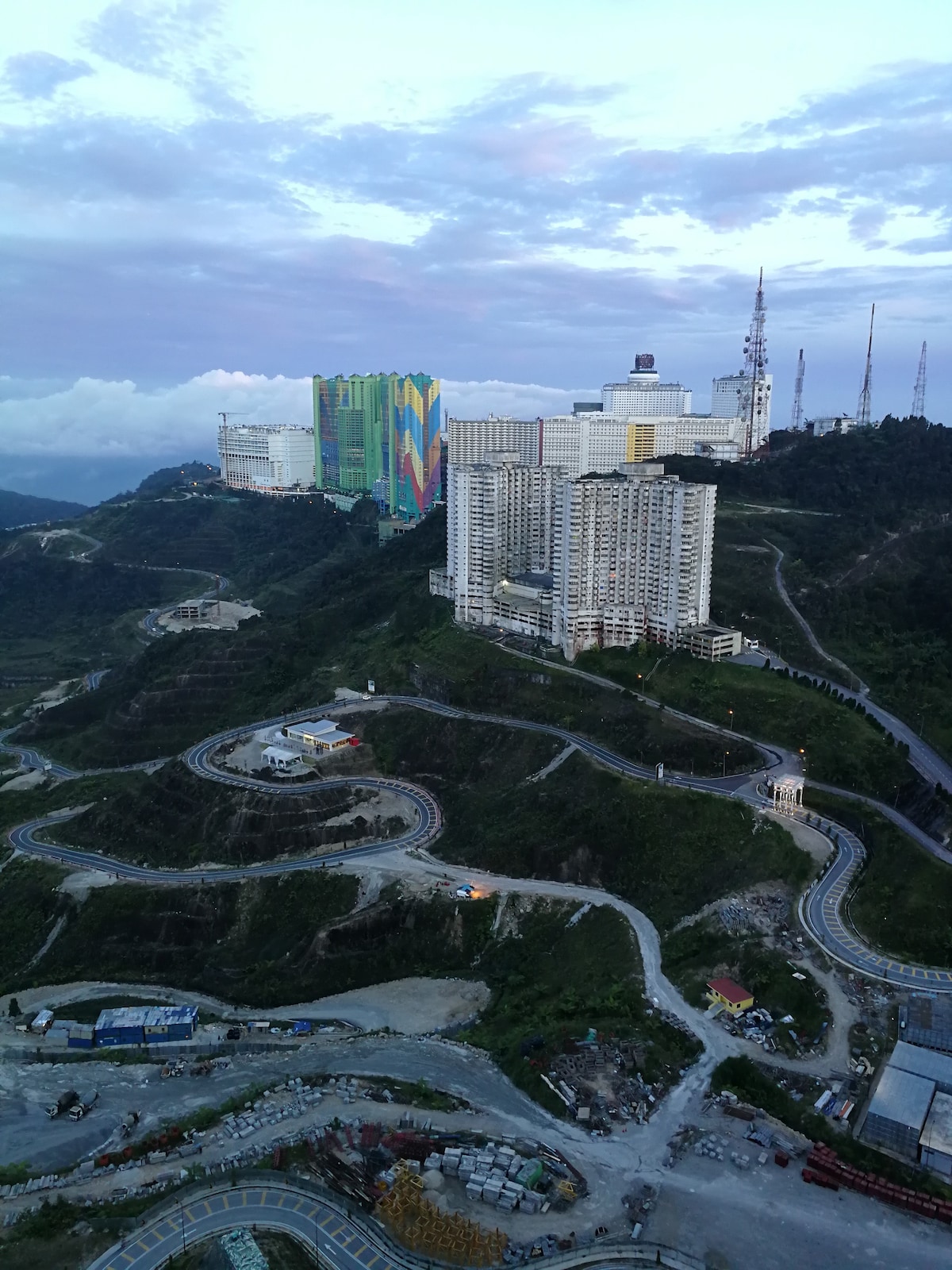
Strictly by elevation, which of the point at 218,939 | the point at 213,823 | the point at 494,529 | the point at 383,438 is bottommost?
the point at 218,939

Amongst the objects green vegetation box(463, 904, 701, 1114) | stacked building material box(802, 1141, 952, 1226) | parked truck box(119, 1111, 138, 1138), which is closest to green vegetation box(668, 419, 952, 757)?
green vegetation box(463, 904, 701, 1114)

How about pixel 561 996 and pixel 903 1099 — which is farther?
pixel 561 996

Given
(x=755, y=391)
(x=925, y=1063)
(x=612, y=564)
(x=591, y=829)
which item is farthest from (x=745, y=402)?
(x=925, y=1063)

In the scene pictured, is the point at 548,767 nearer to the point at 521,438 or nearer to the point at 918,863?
the point at 918,863

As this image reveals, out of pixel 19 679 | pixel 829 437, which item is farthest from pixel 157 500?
pixel 829 437

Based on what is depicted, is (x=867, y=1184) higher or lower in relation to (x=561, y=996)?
higher

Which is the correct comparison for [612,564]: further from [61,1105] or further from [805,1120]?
[61,1105]

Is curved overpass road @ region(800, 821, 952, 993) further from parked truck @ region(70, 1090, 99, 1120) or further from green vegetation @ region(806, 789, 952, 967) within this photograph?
parked truck @ region(70, 1090, 99, 1120)
